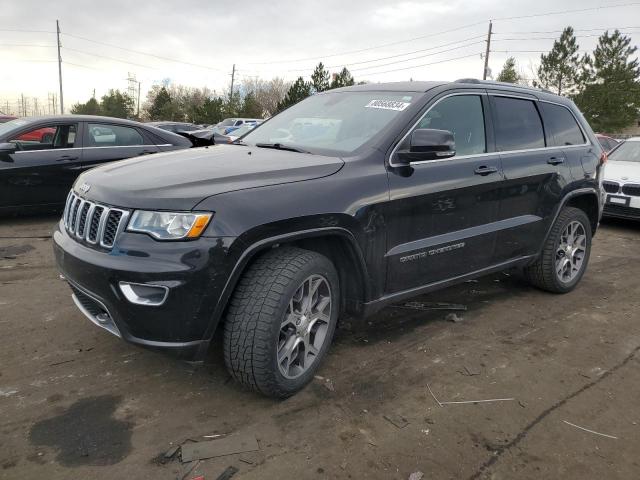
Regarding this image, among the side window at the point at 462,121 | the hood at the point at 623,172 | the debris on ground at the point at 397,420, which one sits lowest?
the debris on ground at the point at 397,420

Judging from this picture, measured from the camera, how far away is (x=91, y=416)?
2727 mm

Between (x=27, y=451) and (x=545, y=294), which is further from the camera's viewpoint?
(x=545, y=294)

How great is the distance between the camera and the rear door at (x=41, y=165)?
656 cm

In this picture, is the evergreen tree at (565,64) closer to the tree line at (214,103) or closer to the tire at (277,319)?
the tree line at (214,103)

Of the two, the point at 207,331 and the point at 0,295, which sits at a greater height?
the point at 207,331

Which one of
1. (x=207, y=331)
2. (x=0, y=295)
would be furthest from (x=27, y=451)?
(x=0, y=295)

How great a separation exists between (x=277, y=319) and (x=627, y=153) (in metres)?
9.16

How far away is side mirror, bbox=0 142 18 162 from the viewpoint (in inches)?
256

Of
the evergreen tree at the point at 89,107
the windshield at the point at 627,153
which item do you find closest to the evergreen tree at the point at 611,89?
the windshield at the point at 627,153

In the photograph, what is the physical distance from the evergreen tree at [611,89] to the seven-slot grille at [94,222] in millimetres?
41961

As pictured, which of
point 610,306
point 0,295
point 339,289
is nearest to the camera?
point 339,289

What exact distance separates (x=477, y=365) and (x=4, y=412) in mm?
2788

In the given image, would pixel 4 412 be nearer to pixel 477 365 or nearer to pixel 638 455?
pixel 477 365

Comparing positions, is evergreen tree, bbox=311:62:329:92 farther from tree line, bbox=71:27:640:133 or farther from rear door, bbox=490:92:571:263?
rear door, bbox=490:92:571:263
